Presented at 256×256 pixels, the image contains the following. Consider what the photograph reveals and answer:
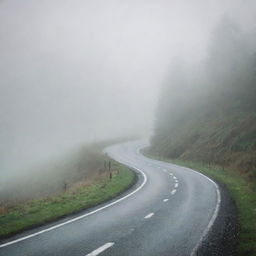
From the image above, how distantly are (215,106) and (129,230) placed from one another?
48715mm

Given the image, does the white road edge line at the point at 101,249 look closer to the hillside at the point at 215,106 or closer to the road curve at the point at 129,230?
the road curve at the point at 129,230

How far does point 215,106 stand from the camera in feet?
183

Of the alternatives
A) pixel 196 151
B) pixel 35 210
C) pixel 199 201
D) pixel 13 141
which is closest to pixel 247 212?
pixel 199 201

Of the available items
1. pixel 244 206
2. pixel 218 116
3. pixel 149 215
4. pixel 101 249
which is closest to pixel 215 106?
pixel 218 116

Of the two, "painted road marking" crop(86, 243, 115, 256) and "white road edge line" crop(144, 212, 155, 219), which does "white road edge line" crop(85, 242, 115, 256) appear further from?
"white road edge line" crop(144, 212, 155, 219)

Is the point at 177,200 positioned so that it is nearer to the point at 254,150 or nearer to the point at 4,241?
the point at 4,241

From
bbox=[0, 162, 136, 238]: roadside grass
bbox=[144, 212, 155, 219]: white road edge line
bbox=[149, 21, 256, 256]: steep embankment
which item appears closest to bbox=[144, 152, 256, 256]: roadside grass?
bbox=[149, 21, 256, 256]: steep embankment

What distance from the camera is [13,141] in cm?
14600

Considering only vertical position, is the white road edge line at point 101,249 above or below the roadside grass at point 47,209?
above

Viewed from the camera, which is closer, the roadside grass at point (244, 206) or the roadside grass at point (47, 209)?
the roadside grass at point (244, 206)

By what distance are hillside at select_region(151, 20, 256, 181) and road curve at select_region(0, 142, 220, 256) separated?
57.5 feet

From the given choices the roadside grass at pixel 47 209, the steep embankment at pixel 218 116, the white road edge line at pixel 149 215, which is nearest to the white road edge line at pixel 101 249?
the roadside grass at pixel 47 209

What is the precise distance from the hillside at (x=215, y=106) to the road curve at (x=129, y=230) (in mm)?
17540

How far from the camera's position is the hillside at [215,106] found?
128ft
